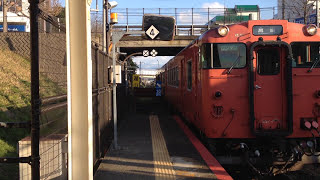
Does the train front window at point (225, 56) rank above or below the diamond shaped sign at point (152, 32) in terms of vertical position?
below

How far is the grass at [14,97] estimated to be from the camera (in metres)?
5.59

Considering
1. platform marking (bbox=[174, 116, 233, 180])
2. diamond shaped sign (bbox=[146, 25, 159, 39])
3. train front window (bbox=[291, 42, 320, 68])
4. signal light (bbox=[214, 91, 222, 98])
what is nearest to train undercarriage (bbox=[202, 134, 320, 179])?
platform marking (bbox=[174, 116, 233, 180])

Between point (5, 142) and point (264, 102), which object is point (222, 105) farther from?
point (5, 142)

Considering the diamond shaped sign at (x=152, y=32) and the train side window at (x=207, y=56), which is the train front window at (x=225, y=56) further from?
the diamond shaped sign at (x=152, y=32)

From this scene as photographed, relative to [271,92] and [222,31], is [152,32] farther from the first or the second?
[271,92]

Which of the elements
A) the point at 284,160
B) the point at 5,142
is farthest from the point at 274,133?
the point at 5,142

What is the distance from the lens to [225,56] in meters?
6.88

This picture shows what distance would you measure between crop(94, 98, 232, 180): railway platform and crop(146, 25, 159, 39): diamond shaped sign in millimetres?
2941

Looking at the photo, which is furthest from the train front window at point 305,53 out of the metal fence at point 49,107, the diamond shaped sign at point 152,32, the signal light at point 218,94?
the metal fence at point 49,107

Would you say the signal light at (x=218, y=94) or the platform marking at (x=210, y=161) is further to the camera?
the signal light at (x=218, y=94)

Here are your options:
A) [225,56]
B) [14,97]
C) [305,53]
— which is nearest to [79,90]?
[225,56]

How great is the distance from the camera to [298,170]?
7.16 m

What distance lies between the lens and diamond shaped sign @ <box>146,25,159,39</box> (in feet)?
32.1

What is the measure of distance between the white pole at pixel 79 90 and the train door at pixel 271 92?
13.7 feet
